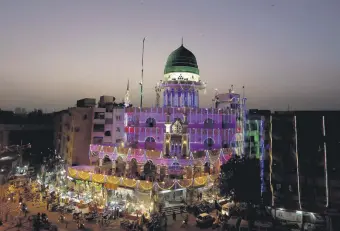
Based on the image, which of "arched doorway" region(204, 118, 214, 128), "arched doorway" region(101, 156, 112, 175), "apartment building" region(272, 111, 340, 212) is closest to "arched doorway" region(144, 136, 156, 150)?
"arched doorway" region(101, 156, 112, 175)

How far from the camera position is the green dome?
57.8m

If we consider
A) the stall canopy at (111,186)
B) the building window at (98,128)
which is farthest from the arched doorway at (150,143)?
the building window at (98,128)

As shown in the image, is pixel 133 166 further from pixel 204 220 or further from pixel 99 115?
pixel 99 115

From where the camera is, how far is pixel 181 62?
190 feet

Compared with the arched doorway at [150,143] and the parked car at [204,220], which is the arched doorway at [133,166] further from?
the parked car at [204,220]

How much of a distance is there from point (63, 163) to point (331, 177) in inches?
1925

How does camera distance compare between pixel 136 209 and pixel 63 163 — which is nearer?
pixel 136 209

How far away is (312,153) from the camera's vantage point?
33219mm

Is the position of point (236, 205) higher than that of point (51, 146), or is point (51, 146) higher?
point (51, 146)

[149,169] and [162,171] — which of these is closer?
[162,171]

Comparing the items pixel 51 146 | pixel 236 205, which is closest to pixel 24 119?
pixel 51 146

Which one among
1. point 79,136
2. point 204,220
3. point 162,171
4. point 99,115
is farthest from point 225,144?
point 79,136

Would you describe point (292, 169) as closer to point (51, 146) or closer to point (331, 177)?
point (331, 177)

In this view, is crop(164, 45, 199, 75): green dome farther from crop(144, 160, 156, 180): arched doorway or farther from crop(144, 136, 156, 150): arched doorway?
crop(144, 160, 156, 180): arched doorway
